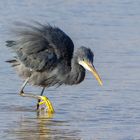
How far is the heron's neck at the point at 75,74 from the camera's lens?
12047 millimetres

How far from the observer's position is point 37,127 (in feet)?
34.3

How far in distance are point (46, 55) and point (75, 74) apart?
526mm

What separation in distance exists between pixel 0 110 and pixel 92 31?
5667mm

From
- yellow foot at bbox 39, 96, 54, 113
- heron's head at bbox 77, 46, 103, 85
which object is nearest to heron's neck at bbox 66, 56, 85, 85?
heron's head at bbox 77, 46, 103, 85

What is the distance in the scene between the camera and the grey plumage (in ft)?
39.4

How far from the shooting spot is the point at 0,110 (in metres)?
11.3

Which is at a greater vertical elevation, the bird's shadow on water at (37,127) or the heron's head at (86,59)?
the heron's head at (86,59)

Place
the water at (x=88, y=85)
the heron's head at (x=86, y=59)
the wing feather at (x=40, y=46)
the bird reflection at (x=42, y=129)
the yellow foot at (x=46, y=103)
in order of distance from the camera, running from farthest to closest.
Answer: the wing feather at (x=40, y=46)
the heron's head at (x=86, y=59)
the yellow foot at (x=46, y=103)
the water at (x=88, y=85)
the bird reflection at (x=42, y=129)

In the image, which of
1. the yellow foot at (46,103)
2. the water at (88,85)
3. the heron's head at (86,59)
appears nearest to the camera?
the water at (88,85)

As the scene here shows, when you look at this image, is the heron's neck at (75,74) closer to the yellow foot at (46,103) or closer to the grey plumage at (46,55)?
the grey plumage at (46,55)

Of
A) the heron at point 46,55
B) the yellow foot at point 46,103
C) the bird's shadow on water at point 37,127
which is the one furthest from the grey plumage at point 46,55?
the bird's shadow on water at point 37,127

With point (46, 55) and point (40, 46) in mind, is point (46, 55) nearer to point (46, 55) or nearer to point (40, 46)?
point (46, 55)

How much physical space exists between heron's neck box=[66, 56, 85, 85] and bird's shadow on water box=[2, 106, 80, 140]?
2.59ft

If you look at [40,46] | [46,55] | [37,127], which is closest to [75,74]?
[46,55]
